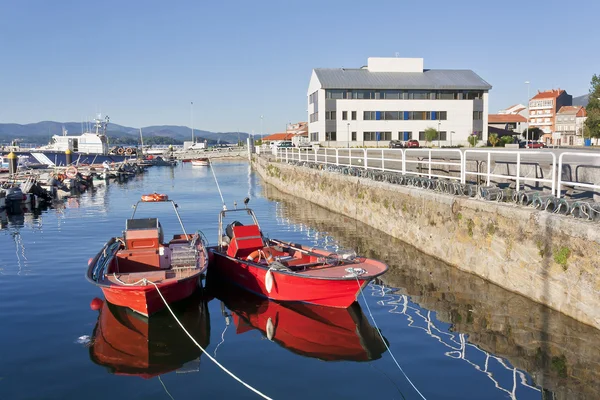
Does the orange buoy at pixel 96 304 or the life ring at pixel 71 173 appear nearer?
the orange buoy at pixel 96 304

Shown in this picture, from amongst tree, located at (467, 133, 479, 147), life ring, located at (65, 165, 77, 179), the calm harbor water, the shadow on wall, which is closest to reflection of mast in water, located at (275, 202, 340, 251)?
the shadow on wall

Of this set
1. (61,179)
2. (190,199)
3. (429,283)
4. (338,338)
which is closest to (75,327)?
(338,338)

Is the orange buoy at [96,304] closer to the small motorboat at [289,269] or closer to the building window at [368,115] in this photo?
the small motorboat at [289,269]

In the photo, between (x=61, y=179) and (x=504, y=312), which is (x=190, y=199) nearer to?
(x=61, y=179)

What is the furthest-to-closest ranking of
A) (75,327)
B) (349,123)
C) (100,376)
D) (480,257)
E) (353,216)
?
(349,123) < (353,216) < (480,257) < (75,327) < (100,376)

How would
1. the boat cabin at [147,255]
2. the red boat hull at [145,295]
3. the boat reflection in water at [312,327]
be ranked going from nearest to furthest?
the boat reflection in water at [312,327] → the red boat hull at [145,295] → the boat cabin at [147,255]

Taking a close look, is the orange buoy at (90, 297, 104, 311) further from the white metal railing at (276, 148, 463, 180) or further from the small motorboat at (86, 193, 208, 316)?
the white metal railing at (276, 148, 463, 180)

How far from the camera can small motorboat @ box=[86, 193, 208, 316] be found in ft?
36.7

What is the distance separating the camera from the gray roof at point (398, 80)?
68.1 metres

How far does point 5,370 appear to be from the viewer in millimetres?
9047

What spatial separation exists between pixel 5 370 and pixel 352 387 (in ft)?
18.7

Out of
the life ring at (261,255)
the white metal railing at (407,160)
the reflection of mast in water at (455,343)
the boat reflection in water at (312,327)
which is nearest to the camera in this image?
the reflection of mast in water at (455,343)

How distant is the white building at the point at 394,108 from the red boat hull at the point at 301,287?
180ft

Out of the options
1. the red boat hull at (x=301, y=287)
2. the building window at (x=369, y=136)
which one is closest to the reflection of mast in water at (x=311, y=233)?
the red boat hull at (x=301, y=287)
